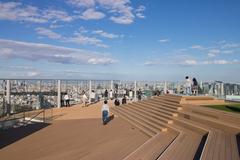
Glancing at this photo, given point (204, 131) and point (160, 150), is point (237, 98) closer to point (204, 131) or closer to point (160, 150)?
point (204, 131)

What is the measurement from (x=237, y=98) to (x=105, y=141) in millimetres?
8788

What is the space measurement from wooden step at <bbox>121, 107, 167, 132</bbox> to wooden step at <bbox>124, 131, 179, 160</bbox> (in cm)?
95

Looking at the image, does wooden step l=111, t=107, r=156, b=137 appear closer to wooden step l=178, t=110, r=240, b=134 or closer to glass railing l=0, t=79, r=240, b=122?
wooden step l=178, t=110, r=240, b=134

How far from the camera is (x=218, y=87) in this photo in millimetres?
18859

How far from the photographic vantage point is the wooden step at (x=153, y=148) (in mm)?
7520

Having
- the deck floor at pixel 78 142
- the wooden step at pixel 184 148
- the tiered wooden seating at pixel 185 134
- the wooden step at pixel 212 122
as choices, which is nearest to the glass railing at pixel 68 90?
the deck floor at pixel 78 142

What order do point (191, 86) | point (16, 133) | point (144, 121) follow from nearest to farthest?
1. point (16, 133)
2. point (144, 121)
3. point (191, 86)

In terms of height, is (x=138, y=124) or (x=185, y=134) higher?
(x=185, y=134)

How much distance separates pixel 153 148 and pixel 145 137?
3075 millimetres

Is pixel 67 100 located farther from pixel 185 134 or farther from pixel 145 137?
pixel 185 134

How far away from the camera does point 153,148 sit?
8.44 metres

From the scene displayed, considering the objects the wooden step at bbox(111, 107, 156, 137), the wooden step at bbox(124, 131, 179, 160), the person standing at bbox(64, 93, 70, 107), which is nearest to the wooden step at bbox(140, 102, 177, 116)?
the wooden step at bbox(111, 107, 156, 137)

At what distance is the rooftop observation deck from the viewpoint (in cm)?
753

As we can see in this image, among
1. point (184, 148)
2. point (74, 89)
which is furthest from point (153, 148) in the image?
Result: point (74, 89)
